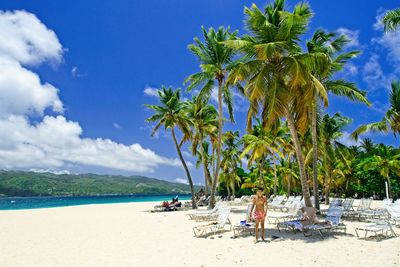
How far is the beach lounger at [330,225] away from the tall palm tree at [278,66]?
89.8 inches

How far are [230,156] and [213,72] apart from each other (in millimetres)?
20943

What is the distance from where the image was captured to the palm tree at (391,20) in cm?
1255

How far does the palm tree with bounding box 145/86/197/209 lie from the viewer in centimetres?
2556

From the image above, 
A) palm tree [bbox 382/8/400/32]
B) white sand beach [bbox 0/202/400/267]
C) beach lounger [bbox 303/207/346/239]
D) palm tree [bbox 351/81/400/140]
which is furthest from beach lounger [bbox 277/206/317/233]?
palm tree [bbox 351/81/400/140]

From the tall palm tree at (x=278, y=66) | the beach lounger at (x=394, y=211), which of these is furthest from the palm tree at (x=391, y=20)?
the beach lounger at (x=394, y=211)

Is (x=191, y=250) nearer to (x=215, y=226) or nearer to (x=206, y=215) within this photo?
(x=215, y=226)

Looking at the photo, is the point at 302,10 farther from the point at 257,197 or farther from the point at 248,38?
the point at 257,197

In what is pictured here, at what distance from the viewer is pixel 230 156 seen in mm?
40688

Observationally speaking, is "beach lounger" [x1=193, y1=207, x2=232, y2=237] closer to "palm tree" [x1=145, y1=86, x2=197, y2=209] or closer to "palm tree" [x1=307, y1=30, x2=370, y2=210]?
"palm tree" [x1=307, y1=30, x2=370, y2=210]

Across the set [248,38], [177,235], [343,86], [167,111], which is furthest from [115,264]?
[167,111]

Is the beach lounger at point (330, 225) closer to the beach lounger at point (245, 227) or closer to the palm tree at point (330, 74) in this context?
the beach lounger at point (245, 227)

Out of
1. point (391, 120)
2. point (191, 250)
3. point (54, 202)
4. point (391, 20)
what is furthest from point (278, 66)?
point (54, 202)

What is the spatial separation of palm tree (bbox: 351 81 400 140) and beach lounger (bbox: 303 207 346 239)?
11808 millimetres

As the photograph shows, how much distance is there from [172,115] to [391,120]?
14.8 metres
